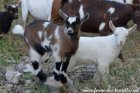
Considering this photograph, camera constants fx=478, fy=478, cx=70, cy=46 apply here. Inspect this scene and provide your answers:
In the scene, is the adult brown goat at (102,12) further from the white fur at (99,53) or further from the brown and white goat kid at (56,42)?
the brown and white goat kid at (56,42)

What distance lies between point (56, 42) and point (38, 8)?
2.87 metres

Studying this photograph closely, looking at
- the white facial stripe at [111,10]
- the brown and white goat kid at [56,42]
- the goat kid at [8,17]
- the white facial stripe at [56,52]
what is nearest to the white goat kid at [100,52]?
the brown and white goat kid at [56,42]

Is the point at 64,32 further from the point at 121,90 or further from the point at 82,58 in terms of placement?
the point at 121,90

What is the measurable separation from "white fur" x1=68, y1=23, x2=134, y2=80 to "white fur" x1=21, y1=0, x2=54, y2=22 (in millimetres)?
2230

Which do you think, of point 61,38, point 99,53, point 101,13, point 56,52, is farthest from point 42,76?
point 101,13

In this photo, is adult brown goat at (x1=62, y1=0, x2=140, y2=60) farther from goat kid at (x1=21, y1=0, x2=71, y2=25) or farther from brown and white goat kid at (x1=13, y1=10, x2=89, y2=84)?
brown and white goat kid at (x1=13, y1=10, x2=89, y2=84)

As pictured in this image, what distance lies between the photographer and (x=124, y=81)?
738cm

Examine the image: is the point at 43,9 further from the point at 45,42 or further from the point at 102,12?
the point at 45,42

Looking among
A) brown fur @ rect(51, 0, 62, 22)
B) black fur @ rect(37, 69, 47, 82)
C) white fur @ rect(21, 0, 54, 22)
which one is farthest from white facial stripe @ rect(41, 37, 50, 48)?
white fur @ rect(21, 0, 54, 22)

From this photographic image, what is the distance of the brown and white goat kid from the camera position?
267 inches

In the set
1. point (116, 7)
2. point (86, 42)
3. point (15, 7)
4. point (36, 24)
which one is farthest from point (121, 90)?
point (15, 7)

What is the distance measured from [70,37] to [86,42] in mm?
478

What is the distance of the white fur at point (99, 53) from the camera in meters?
7.12

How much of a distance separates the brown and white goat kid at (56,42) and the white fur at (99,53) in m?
0.25
